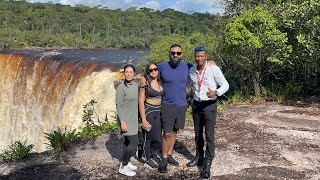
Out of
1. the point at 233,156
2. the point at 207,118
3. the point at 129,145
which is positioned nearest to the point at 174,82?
the point at 207,118

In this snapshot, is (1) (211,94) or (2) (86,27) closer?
(1) (211,94)

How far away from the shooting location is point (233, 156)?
239 inches

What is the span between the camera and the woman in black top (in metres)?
4.90

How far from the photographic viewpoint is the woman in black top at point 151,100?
4898 millimetres

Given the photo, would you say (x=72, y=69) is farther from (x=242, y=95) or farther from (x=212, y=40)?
(x=242, y=95)

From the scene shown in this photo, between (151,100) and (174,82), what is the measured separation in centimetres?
44

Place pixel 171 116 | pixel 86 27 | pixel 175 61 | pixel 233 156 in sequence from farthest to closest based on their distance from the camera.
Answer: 1. pixel 86 27
2. pixel 233 156
3. pixel 171 116
4. pixel 175 61

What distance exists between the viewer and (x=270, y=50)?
33.3ft

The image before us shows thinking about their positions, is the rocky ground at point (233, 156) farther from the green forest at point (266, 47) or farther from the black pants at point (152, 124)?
the green forest at point (266, 47)

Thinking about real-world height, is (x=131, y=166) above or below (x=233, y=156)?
above

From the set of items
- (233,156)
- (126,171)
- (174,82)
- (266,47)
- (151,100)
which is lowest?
(233,156)

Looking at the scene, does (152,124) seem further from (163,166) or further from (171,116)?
(163,166)

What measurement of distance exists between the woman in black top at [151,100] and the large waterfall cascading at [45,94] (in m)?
6.76

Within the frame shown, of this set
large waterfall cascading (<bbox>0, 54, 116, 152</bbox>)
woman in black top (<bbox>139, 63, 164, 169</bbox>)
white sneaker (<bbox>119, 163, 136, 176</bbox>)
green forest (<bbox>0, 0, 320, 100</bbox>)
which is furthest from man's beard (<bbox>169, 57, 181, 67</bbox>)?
large waterfall cascading (<bbox>0, 54, 116, 152</bbox>)
